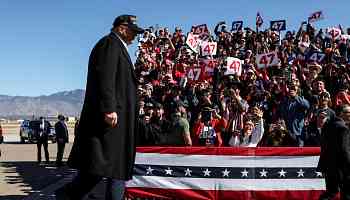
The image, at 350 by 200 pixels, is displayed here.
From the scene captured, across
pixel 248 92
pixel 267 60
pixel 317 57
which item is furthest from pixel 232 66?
pixel 317 57

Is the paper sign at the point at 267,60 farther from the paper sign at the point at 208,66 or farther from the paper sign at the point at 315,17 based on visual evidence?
the paper sign at the point at 315,17

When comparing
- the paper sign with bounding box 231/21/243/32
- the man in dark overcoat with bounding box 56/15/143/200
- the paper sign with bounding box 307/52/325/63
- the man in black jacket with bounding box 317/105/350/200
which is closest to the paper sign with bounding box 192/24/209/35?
the paper sign with bounding box 231/21/243/32

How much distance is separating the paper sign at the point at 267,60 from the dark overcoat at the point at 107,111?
10.3 m

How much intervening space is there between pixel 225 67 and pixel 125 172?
10339mm

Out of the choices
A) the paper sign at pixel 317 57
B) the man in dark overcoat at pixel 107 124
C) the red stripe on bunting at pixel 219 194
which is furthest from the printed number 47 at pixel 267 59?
the man in dark overcoat at pixel 107 124

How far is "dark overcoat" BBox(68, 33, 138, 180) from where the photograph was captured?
4.77m

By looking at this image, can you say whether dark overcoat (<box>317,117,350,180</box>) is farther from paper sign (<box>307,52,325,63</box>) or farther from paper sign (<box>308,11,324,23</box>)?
paper sign (<box>308,11,324,23</box>)

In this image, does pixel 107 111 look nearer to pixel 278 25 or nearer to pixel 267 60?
pixel 267 60

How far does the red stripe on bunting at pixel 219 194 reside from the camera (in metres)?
9.07

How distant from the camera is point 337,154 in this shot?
25.5 ft

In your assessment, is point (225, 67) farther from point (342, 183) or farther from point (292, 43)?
point (342, 183)

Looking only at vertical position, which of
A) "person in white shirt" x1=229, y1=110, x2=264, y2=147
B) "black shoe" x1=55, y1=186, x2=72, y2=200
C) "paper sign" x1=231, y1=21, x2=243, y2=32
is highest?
"paper sign" x1=231, y1=21, x2=243, y2=32

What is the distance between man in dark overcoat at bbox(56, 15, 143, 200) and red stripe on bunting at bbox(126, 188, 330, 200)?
4.36m

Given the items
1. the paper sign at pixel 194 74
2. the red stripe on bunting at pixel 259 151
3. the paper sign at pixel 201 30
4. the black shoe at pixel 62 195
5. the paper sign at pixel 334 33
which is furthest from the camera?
the paper sign at pixel 201 30
